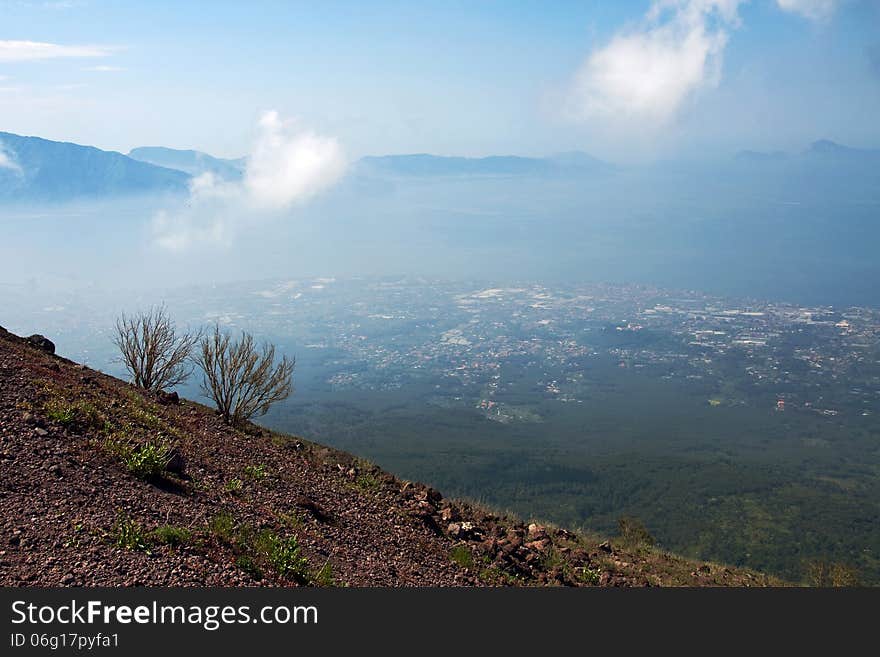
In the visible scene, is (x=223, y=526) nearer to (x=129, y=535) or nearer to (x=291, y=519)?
(x=129, y=535)

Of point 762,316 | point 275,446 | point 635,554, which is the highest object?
point 762,316

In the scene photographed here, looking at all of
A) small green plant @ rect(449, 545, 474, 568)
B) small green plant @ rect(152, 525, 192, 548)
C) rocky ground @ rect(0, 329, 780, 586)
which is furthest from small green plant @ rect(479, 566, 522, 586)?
small green plant @ rect(152, 525, 192, 548)

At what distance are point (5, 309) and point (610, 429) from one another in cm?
18971

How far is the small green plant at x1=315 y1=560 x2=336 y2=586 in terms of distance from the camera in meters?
8.66

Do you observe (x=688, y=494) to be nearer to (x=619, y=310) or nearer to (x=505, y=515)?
(x=505, y=515)

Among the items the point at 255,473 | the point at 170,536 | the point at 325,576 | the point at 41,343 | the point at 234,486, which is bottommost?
the point at 325,576

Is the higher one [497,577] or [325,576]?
[325,576]

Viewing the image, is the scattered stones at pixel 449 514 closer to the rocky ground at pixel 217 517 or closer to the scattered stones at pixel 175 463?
the rocky ground at pixel 217 517

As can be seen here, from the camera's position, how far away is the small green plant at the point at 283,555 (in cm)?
845

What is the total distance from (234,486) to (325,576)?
356 cm

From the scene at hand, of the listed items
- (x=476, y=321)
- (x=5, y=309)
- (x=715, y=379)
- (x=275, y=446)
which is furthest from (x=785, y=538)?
(x=5, y=309)

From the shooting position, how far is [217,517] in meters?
9.54

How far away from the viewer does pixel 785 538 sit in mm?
46812

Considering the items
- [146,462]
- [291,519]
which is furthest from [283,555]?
[146,462]
